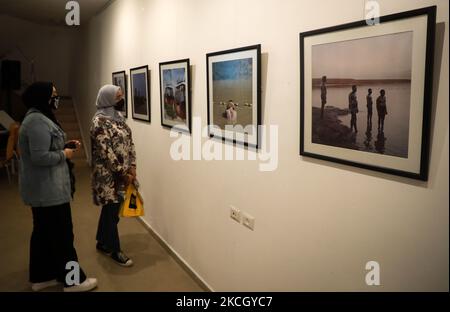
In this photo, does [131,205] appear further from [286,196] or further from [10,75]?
[10,75]

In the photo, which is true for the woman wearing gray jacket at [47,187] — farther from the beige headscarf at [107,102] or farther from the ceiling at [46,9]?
the ceiling at [46,9]

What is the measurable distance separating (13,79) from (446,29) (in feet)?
31.1

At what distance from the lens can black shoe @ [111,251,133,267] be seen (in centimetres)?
307

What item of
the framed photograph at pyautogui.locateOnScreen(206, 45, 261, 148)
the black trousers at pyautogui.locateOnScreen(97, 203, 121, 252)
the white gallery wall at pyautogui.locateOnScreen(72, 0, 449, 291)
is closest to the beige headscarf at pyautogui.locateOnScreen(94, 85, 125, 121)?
the white gallery wall at pyautogui.locateOnScreen(72, 0, 449, 291)

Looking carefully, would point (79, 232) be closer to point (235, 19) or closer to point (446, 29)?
point (235, 19)

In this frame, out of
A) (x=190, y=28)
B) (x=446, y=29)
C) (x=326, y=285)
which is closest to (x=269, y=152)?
(x=326, y=285)

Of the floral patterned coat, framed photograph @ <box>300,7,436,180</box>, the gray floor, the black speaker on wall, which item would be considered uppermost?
the black speaker on wall

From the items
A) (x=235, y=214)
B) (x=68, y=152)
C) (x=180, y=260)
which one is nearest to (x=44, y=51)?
(x=68, y=152)

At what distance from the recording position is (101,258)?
3236mm

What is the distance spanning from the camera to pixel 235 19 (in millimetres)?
2117

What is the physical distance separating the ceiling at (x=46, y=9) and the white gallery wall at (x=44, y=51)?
1.16 m

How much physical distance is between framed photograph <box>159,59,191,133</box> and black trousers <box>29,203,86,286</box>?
109 cm

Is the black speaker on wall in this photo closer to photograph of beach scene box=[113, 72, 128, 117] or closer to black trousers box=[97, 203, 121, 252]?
photograph of beach scene box=[113, 72, 128, 117]

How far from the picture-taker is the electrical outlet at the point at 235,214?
223 cm
